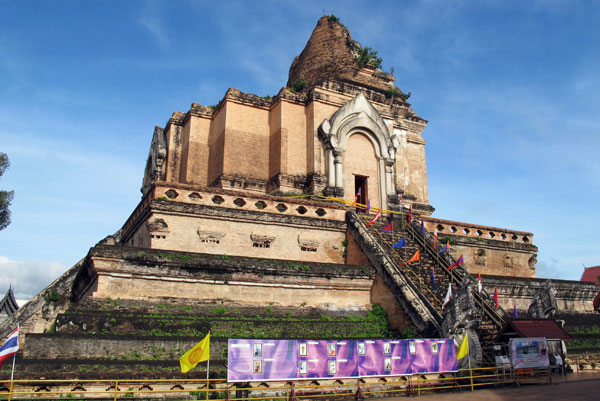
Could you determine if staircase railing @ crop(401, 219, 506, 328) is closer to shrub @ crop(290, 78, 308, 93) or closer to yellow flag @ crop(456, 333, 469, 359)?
yellow flag @ crop(456, 333, 469, 359)

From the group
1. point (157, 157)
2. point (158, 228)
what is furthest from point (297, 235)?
point (157, 157)

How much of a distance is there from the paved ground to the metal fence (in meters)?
0.28

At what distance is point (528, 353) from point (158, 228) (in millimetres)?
11264

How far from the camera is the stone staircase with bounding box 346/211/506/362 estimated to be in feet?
43.9

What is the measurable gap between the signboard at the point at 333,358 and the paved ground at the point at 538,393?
736mm

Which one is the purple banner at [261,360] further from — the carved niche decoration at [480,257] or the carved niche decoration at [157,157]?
the carved niche decoration at [157,157]

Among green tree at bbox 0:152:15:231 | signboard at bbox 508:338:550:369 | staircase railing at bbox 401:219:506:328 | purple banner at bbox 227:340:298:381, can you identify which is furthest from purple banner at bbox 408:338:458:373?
green tree at bbox 0:152:15:231

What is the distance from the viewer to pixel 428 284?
1686cm

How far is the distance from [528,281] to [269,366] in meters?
13.4

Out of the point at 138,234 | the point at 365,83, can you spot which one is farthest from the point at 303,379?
the point at 365,83

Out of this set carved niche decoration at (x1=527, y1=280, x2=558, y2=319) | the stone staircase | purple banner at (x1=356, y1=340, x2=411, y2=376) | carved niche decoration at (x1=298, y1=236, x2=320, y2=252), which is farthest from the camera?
carved niche decoration at (x1=298, y1=236, x2=320, y2=252)

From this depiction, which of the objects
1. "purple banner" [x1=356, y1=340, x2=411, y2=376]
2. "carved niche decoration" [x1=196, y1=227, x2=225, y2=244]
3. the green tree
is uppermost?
the green tree

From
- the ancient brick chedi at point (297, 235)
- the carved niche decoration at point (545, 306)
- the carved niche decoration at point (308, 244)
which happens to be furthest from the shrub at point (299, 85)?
the carved niche decoration at point (545, 306)

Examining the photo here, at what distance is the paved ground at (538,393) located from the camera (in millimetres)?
10414
